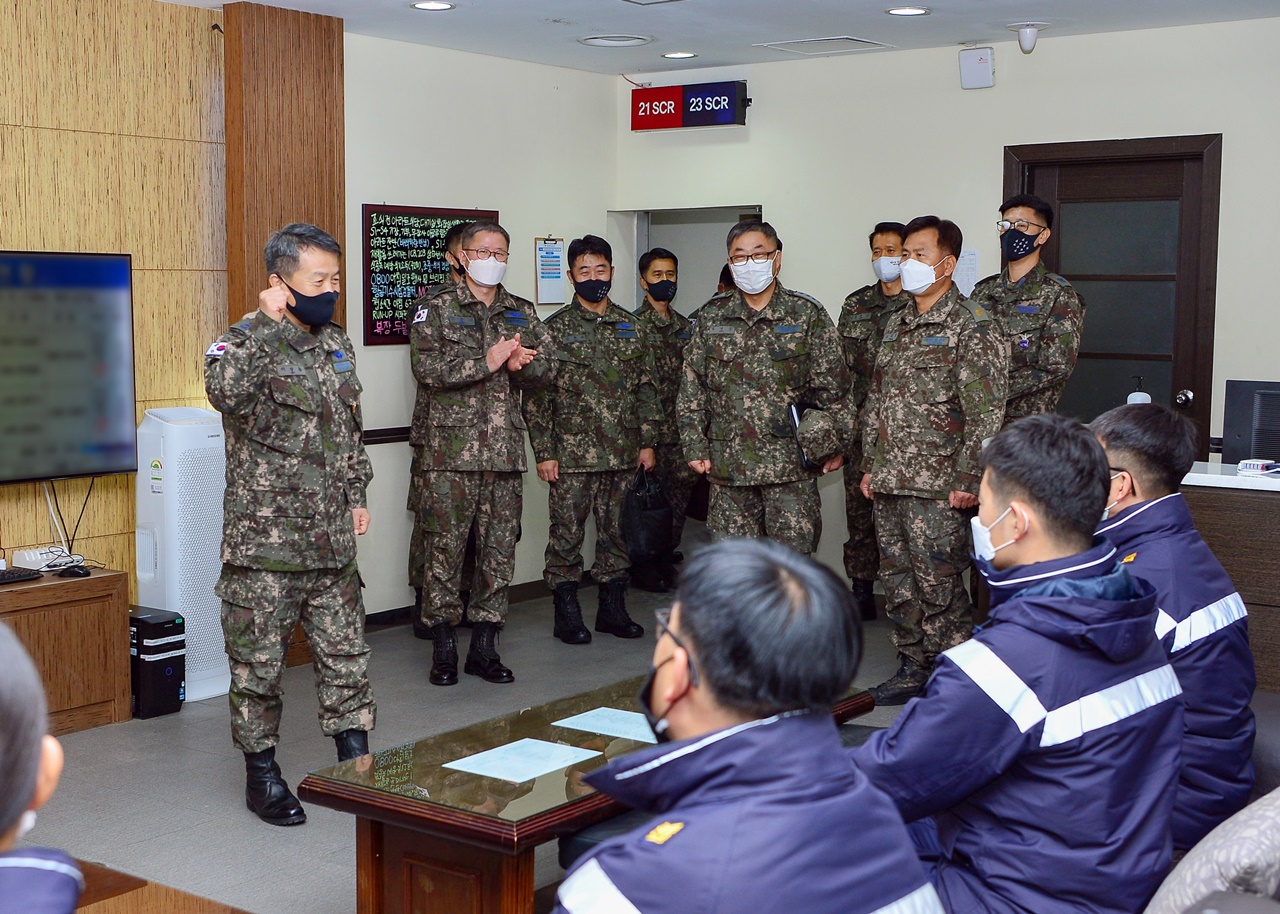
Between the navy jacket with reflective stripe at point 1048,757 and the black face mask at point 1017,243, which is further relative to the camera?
the black face mask at point 1017,243

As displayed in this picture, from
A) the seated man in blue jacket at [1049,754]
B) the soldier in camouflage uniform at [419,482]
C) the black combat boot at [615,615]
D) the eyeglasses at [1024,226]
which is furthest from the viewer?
the black combat boot at [615,615]

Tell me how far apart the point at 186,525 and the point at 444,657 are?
3.69 feet

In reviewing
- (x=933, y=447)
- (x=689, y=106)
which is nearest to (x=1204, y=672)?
(x=933, y=447)

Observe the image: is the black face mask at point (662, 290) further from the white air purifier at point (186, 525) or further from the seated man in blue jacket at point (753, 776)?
the seated man in blue jacket at point (753, 776)

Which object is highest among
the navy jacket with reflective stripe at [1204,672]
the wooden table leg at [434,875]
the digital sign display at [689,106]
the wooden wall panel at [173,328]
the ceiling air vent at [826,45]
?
the ceiling air vent at [826,45]

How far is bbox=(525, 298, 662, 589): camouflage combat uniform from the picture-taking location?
5965 mm

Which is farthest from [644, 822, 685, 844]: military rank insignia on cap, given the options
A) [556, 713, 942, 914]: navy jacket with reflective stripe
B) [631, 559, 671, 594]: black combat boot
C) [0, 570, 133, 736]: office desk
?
[631, 559, 671, 594]: black combat boot

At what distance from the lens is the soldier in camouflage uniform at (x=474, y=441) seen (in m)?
5.15

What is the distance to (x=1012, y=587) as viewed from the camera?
82.0 inches

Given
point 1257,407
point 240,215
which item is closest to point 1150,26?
point 1257,407

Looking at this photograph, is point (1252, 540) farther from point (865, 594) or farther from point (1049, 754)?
point (865, 594)

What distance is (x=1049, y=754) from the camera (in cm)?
191

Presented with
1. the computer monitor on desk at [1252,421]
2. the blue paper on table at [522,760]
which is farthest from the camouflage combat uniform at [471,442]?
the computer monitor on desk at [1252,421]

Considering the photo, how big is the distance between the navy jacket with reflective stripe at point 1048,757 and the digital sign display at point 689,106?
17.3 ft
